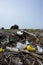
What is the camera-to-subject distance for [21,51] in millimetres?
4531

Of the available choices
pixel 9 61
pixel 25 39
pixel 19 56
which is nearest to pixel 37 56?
pixel 19 56

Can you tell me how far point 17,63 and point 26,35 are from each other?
2.29 meters

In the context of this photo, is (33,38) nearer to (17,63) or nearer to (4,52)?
(4,52)

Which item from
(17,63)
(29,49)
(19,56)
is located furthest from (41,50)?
(17,63)

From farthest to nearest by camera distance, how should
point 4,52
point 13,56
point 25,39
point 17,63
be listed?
point 25,39
point 4,52
point 13,56
point 17,63

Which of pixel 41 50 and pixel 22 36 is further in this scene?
pixel 22 36

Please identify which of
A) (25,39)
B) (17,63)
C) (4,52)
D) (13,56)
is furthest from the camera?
(25,39)

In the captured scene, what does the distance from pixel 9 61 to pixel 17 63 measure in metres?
0.21

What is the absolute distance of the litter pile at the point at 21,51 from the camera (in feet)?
13.0

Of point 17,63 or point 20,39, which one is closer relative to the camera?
point 17,63

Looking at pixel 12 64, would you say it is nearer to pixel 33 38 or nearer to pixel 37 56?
pixel 37 56

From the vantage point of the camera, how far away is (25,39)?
5.76m

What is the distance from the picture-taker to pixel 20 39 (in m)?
5.81

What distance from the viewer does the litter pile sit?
13.0ft
